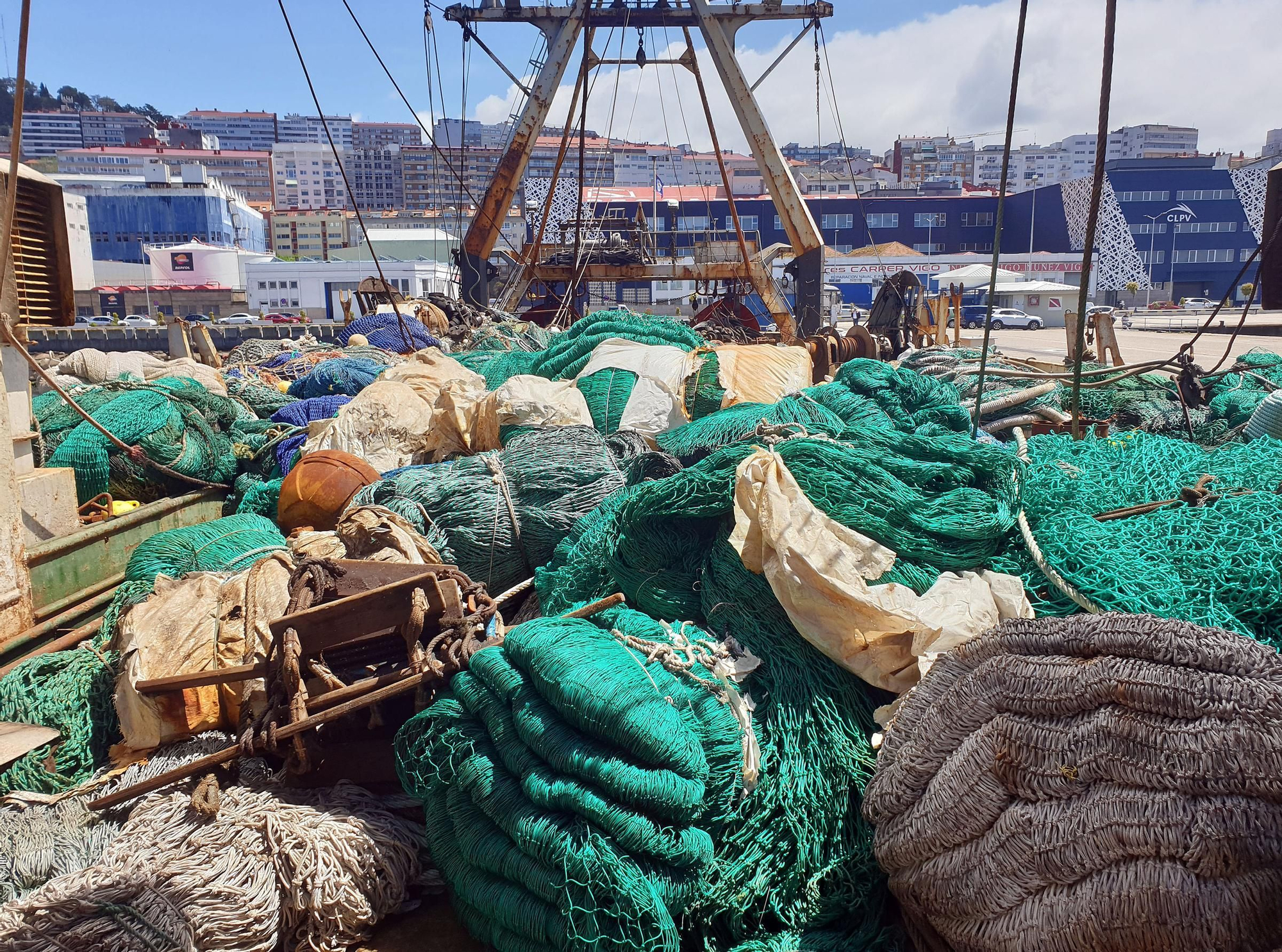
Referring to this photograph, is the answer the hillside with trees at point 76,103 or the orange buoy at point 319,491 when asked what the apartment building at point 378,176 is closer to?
the hillside with trees at point 76,103

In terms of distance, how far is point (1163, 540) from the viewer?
124 inches

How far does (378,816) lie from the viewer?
2.92 meters

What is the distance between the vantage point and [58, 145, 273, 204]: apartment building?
9269 centimetres

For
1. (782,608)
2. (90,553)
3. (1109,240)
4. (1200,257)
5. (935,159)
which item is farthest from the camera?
(935,159)

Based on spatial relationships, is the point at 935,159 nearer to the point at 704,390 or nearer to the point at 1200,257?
the point at 1200,257

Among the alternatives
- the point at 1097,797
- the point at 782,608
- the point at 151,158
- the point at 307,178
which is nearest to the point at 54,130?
the point at 307,178

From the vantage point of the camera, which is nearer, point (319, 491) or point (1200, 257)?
point (319, 491)

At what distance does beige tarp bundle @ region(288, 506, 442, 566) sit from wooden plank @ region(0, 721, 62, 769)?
1.05m

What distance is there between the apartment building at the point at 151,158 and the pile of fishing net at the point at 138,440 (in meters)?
81.5

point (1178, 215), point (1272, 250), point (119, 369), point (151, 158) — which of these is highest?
point (151, 158)

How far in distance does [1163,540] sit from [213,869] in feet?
10.6

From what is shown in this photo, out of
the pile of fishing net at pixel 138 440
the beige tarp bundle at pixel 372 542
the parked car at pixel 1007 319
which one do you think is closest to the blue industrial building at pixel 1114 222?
the parked car at pixel 1007 319

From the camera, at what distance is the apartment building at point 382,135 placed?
180000 mm

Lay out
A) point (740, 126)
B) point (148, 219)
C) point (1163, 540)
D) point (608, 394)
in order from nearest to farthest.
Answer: point (1163, 540) → point (608, 394) → point (740, 126) → point (148, 219)
